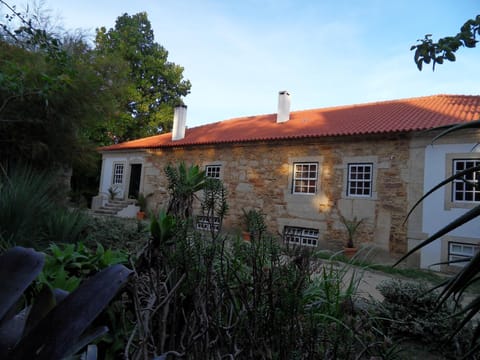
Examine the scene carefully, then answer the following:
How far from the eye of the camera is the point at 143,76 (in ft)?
67.2

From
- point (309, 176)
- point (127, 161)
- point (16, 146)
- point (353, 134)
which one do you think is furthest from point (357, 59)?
point (127, 161)

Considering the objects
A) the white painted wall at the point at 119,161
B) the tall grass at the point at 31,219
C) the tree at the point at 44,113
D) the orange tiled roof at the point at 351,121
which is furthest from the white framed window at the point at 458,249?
the white painted wall at the point at 119,161

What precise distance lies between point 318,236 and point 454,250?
3394 millimetres

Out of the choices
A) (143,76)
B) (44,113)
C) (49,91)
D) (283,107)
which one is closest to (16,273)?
(49,91)

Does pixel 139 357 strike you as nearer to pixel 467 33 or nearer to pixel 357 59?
pixel 467 33

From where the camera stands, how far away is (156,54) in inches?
823

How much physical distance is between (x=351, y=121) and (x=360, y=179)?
2.25 metres

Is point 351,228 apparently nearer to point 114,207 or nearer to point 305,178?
point 305,178

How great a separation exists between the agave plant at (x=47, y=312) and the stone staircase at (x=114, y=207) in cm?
1304

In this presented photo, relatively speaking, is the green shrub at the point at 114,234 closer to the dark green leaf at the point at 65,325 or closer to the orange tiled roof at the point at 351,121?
the dark green leaf at the point at 65,325

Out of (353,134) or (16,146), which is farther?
(353,134)

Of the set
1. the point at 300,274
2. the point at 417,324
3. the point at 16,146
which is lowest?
the point at 417,324

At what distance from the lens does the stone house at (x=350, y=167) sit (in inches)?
294

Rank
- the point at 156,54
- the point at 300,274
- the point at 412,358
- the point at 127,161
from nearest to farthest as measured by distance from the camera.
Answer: the point at 300,274
the point at 412,358
the point at 127,161
the point at 156,54
